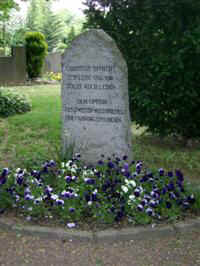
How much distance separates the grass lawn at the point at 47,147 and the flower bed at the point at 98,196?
2.99 feet

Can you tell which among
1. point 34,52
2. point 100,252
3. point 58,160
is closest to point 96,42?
point 58,160

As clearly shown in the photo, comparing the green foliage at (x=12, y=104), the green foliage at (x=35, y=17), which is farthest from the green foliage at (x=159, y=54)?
the green foliage at (x=35, y=17)

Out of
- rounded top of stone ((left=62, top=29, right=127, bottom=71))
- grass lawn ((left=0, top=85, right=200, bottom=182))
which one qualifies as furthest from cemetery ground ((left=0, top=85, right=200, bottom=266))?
rounded top of stone ((left=62, top=29, right=127, bottom=71))

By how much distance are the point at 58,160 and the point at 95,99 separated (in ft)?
3.05

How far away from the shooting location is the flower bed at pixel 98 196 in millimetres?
4184

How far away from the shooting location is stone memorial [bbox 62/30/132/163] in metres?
5.40

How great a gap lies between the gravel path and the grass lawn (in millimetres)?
1796

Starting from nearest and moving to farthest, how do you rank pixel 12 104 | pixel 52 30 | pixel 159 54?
pixel 159 54
pixel 12 104
pixel 52 30

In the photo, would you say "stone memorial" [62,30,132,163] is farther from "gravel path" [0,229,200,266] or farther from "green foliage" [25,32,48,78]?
"green foliage" [25,32,48,78]

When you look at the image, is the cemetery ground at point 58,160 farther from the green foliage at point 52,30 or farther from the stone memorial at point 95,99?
the green foliage at point 52,30

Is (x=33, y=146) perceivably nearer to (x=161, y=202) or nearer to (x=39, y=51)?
(x=161, y=202)

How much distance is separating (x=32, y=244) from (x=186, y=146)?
4.05m

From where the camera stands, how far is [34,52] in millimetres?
18094

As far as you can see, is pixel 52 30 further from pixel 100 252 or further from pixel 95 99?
pixel 100 252
